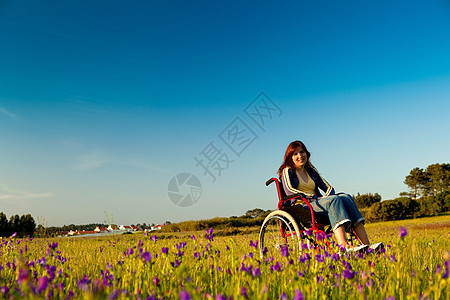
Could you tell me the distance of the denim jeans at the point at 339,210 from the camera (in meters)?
3.60

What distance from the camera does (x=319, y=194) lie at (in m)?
4.86

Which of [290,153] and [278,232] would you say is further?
[290,153]

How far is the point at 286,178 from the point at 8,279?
3.35 metres

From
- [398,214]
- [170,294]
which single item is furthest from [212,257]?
[398,214]

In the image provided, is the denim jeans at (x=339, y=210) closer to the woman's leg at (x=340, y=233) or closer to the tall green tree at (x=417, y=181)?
the woman's leg at (x=340, y=233)

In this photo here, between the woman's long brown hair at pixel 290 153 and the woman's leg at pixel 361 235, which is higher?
the woman's long brown hair at pixel 290 153

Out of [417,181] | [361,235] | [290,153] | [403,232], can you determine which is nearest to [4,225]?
[290,153]

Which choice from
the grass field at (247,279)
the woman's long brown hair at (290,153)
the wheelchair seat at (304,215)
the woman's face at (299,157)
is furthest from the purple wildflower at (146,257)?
the woman's face at (299,157)

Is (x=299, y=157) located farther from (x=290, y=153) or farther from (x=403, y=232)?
(x=403, y=232)

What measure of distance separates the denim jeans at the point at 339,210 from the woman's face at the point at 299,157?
3.21 feet

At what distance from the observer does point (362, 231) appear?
3.70 metres

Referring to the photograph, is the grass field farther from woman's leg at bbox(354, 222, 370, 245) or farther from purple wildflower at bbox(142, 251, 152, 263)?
woman's leg at bbox(354, 222, 370, 245)

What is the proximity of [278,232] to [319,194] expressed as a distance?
36.8 inches

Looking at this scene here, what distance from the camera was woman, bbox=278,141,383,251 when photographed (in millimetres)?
3584
